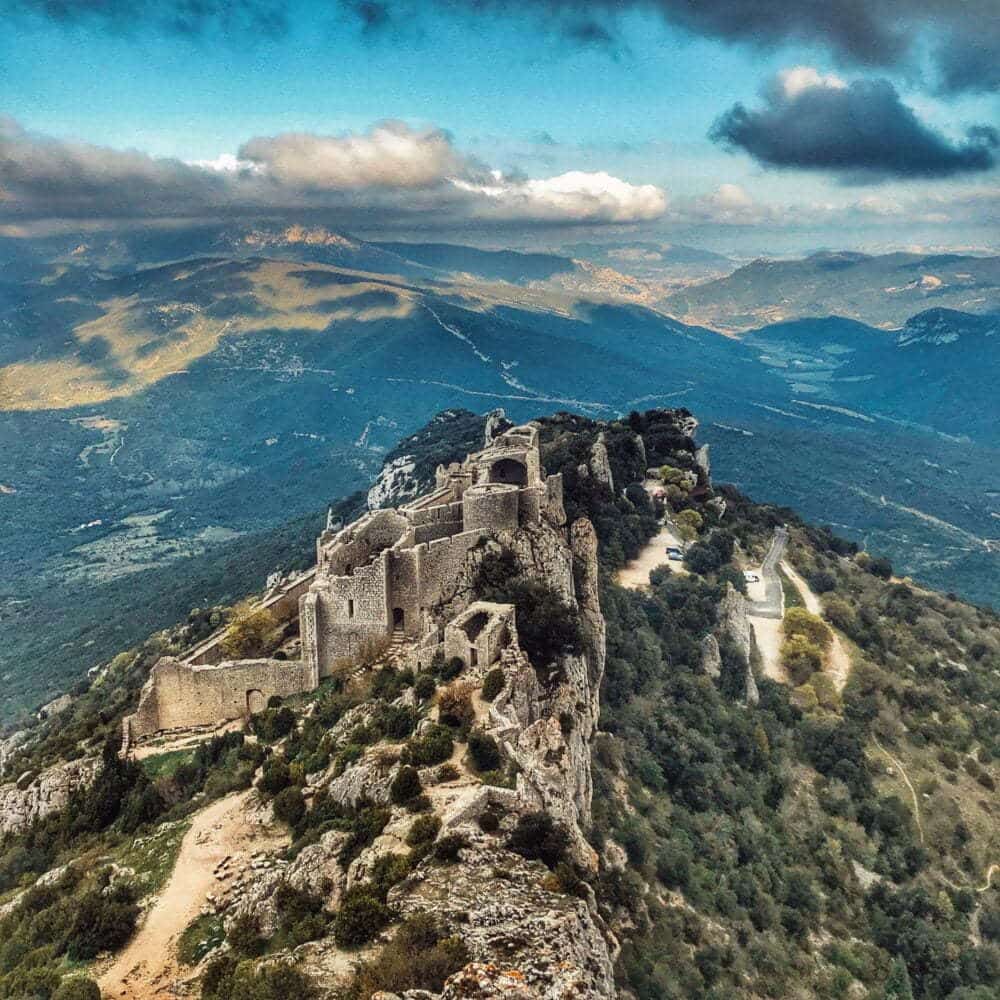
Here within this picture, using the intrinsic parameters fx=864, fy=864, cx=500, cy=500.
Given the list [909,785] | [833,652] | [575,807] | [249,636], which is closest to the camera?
[575,807]

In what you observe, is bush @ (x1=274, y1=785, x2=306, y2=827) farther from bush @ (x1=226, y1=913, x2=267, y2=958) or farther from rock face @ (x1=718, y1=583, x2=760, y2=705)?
rock face @ (x1=718, y1=583, x2=760, y2=705)

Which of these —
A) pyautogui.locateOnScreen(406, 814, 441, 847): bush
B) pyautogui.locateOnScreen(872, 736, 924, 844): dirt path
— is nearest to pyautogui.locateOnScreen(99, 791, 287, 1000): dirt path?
pyautogui.locateOnScreen(406, 814, 441, 847): bush

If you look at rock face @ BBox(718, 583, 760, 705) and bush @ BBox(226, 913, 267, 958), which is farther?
rock face @ BBox(718, 583, 760, 705)

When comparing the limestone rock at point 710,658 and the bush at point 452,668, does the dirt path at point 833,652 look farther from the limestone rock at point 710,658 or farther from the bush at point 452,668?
the bush at point 452,668

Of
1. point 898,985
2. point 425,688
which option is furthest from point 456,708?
point 898,985

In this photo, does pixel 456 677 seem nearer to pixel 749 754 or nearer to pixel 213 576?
pixel 749 754

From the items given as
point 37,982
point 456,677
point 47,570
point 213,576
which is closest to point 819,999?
point 456,677

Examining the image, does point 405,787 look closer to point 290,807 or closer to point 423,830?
point 423,830
